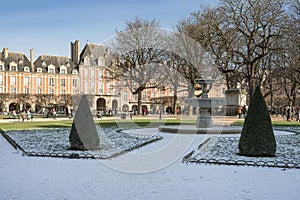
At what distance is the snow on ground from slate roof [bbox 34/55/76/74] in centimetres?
5289

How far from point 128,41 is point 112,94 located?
27.6m

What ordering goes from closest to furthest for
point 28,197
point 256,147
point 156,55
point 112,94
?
point 28,197
point 256,147
point 156,55
point 112,94

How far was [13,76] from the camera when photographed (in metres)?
54.8

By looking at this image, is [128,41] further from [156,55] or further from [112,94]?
[112,94]

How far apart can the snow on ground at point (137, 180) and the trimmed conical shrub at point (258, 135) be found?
126 cm

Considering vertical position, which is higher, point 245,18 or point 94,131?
point 245,18

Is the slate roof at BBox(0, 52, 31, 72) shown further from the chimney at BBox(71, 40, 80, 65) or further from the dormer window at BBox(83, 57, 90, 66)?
the dormer window at BBox(83, 57, 90, 66)

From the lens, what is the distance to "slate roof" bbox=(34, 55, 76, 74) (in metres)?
58.7

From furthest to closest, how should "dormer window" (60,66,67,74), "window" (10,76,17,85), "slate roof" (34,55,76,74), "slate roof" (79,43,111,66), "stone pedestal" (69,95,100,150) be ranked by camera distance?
"dormer window" (60,66,67,74), "slate roof" (34,55,76,74), "window" (10,76,17,85), "slate roof" (79,43,111,66), "stone pedestal" (69,95,100,150)

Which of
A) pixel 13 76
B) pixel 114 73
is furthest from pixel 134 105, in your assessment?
pixel 114 73

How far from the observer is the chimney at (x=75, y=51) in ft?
192

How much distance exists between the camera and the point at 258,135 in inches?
327

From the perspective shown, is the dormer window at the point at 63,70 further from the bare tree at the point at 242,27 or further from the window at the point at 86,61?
the bare tree at the point at 242,27

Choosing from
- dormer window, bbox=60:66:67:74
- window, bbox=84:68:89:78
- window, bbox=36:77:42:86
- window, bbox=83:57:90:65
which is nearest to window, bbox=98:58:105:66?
window, bbox=83:57:90:65
